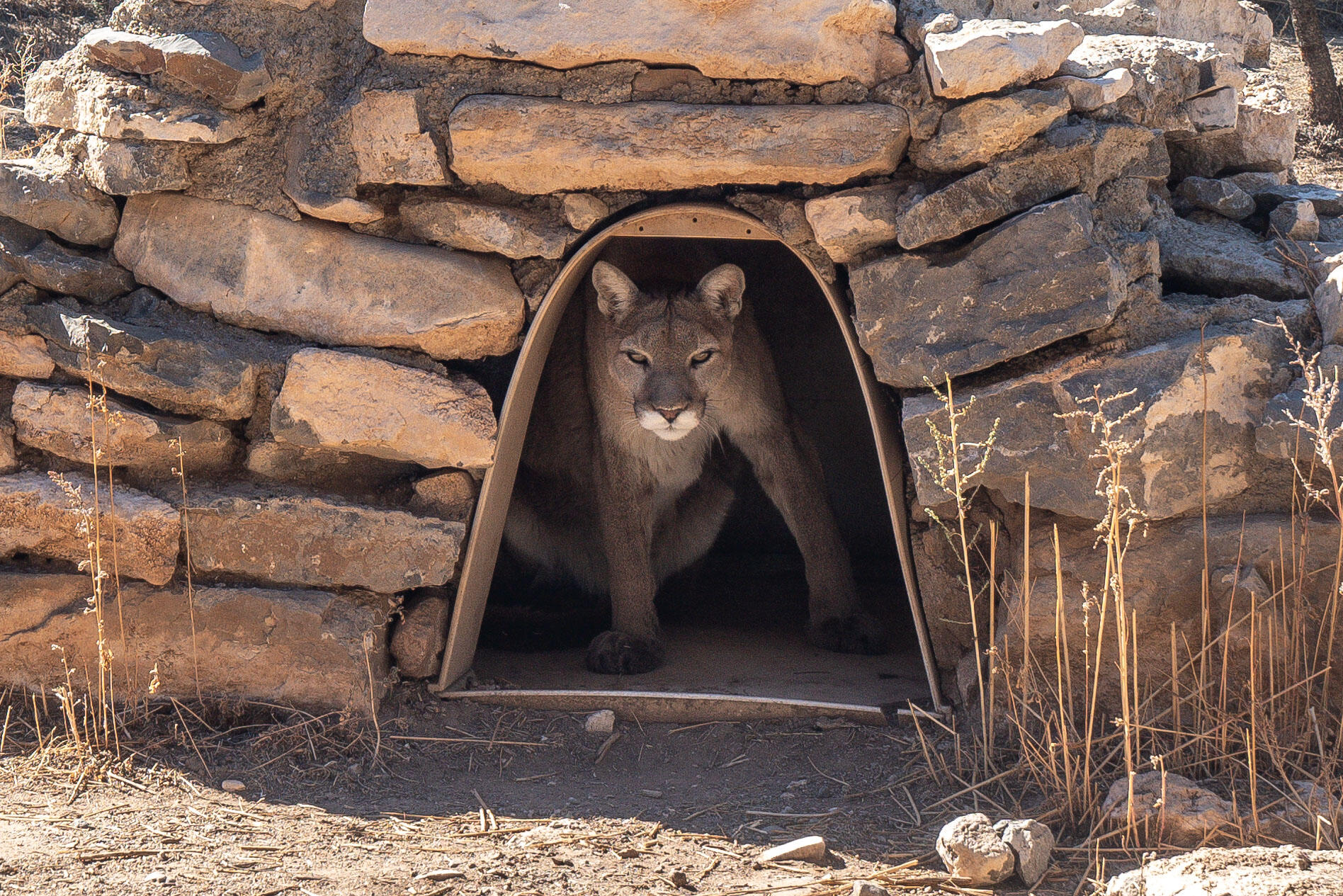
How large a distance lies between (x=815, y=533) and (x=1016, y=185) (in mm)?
1911

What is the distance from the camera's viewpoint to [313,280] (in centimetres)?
394

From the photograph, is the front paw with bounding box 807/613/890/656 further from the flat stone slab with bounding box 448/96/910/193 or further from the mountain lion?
the flat stone slab with bounding box 448/96/910/193

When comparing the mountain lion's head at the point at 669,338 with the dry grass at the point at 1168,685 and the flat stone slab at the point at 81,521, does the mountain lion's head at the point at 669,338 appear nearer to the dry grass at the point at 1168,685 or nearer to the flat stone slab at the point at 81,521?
the dry grass at the point at 1168,685

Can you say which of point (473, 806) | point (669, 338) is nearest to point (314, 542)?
point (473, 806)

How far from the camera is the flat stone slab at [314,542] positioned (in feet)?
12.9

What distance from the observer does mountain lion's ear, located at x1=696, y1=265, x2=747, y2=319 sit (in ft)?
16.3

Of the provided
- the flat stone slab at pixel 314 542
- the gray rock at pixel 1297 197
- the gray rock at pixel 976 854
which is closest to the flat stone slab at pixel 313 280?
the flat stone slab at pixel 314 542

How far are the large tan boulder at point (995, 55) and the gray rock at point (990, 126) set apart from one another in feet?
0.17

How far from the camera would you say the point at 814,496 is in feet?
16.5

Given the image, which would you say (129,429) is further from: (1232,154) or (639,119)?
(1232,154)

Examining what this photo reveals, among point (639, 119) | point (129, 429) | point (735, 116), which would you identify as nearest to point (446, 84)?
point (639, 119)

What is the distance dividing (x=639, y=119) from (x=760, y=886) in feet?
7.60

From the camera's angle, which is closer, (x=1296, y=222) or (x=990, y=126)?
(x=990, y=126)

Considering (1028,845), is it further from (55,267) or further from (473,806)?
(55,267)
